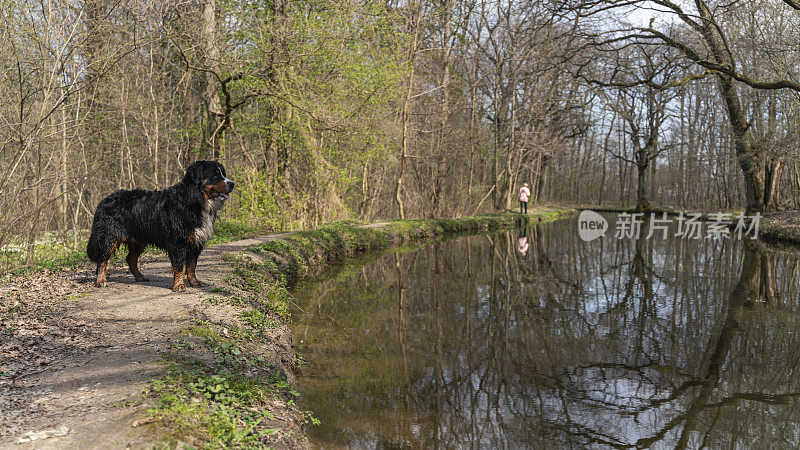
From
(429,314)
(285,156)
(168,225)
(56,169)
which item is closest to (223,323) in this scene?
(168,225)

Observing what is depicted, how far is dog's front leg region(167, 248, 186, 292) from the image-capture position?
6159 millimetres

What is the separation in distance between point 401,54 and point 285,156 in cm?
507

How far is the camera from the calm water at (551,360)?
412 cm

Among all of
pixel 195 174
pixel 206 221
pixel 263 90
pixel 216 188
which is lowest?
pixel 206 221

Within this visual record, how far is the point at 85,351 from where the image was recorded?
4254 mm

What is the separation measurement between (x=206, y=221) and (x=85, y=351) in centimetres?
219

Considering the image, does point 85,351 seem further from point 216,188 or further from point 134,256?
point 134,256

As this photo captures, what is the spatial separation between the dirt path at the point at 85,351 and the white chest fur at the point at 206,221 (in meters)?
0.71

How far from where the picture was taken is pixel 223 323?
517cm

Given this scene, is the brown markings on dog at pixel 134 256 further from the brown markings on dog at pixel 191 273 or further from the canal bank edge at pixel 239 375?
the canal bank edge at pixel 239 375

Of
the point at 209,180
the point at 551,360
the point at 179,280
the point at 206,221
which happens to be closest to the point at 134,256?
the point at 179,280

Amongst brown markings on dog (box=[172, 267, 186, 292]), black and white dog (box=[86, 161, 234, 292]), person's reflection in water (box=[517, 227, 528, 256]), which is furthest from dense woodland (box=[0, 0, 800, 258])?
person's reflection in water (box=[517, 227, 528, 256])

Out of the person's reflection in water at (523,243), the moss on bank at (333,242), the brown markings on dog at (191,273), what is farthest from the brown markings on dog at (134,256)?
the person's reflection in water at (523,243)

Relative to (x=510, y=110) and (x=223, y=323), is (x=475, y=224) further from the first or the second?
(x=223, y=323)
